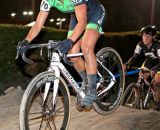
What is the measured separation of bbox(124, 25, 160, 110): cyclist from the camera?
9.19m

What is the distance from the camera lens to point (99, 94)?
6445mm

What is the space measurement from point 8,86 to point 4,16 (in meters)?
25.7

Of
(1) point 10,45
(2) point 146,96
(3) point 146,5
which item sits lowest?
(2) point 146,96

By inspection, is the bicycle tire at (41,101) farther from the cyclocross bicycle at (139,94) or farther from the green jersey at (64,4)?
the cyclocross bicycle at (139,94)

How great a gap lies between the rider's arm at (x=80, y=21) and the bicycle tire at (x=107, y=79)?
1595mm

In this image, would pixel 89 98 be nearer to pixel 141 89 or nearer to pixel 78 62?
pixel 78 62

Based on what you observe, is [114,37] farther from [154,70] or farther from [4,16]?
[4,16]

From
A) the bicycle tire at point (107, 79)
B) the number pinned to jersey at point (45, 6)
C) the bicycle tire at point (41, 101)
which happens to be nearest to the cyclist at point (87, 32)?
the number pinned to jersey at point (45, 6)

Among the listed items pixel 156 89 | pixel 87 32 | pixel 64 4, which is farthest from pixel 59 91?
pixel 156 89

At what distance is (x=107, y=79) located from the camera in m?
6.65

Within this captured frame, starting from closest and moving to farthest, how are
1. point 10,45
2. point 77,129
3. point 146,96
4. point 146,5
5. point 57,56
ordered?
point 57,56 → point 77,129 → point 10,45 → point 146,96 → point 146,5

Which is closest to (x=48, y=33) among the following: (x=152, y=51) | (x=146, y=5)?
(x=152, y=51)

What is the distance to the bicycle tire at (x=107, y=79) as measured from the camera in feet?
21.5

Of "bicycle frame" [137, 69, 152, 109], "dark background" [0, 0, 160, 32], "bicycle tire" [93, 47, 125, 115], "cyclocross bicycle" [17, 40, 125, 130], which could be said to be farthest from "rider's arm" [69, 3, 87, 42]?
"dark background" [0, 0, 160, 32]
